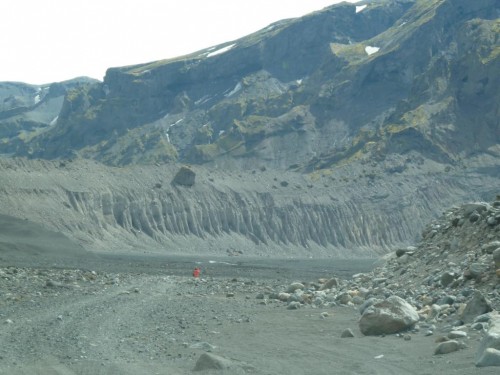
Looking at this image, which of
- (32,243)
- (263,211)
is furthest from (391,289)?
(263,211)

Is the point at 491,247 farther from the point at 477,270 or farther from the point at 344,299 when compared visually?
the point at 344,299

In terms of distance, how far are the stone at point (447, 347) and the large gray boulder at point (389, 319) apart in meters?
3.21

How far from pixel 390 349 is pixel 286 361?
248 cm

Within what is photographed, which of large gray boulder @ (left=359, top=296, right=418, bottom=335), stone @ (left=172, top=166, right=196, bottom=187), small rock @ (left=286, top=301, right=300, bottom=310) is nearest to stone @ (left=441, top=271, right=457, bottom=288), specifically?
large gray boulder @ (left=359, top=296, right=418, bottom=335)

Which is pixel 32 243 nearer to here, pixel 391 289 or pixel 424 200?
pixel 391 289

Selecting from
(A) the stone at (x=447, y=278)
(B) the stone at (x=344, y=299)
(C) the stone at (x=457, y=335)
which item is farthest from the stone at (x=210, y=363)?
(B) the stone at (x=344, y=299)

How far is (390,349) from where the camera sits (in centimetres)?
1859

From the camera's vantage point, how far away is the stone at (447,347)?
1741 centimetres

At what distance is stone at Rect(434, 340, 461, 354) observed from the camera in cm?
1741

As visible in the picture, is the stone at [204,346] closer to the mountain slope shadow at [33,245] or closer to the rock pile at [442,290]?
the rock pile at [442,290]

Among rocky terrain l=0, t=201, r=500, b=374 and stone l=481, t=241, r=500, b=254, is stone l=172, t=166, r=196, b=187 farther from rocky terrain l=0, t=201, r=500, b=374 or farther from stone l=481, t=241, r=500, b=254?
stone l=481, t=241, r=500, b=254

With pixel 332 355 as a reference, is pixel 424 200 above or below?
below

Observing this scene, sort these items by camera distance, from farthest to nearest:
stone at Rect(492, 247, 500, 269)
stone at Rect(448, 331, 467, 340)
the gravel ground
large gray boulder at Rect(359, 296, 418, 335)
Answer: stone at Rect(492, 247, 500, 269)
large gray boulder at Rect(359, 296, 418, 335)
stone at Rect(448, 331, 467, 340)
the gravel ground

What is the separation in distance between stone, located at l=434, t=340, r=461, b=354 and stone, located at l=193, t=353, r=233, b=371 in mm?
4121
